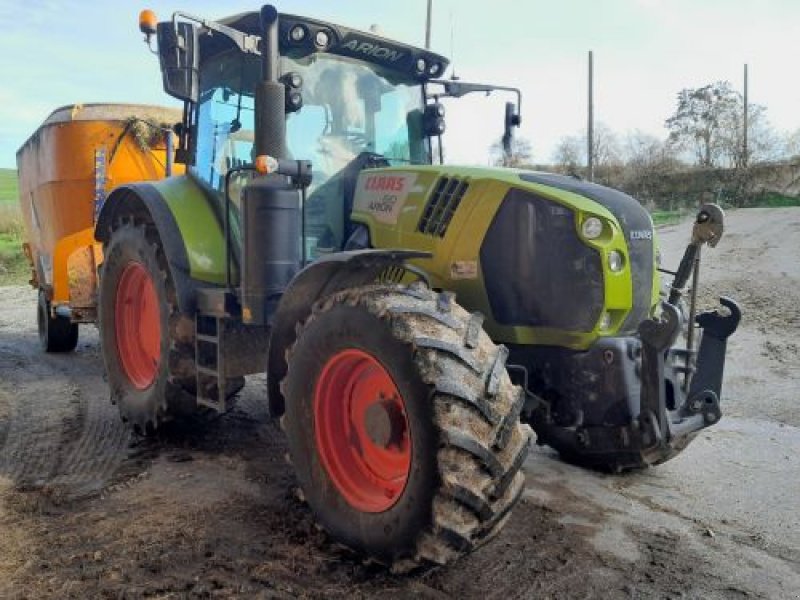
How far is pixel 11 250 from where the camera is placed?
2256 centimetres

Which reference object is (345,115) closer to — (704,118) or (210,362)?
(210,362)

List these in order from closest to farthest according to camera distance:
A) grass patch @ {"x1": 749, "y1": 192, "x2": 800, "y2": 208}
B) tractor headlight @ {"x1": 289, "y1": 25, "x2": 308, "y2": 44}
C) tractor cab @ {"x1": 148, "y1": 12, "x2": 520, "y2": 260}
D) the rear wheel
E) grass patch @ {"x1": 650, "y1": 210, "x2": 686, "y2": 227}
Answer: tractor headlight @ {"x1": 289, "y1": 25, "x2": 308, "y2": 44} → tractor cab @ {"x1": 148, "y1": 12, "x2": 520, "y2": 260} → the rear wheel → grass patch @ {"x1": 650, "y1": 210, "x2": 686, "y2": 227} → grass patch @ {"x1": 749, "y1": 192, "x2": 800, "y2": 208}

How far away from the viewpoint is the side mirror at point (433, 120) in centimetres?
492

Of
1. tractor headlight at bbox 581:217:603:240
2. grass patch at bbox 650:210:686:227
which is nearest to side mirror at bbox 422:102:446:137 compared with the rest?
tractor headlight at bbox 581:217:603:240

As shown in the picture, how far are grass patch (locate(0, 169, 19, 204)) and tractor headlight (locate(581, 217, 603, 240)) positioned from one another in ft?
87.5

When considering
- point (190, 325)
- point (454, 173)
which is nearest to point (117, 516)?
point (190, 325)

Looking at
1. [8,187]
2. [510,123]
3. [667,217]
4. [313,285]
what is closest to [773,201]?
[667,217]

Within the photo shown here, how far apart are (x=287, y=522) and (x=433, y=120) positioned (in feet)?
8.82

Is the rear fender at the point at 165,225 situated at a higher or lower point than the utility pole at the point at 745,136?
lower

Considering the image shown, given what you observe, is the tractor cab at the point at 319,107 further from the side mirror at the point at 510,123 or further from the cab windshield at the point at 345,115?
the side mirror at the point at 510,123

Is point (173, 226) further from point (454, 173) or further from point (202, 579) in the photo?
point (202, 579)

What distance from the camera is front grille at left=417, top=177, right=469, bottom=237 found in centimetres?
367

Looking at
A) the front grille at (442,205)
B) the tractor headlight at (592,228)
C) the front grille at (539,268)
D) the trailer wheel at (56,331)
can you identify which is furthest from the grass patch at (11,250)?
the tractor headlight at (592,228)

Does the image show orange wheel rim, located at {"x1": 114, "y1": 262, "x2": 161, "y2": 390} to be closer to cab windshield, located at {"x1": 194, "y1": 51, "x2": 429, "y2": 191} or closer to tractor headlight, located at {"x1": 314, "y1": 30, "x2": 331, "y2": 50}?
cab windshield, located at {"x1": 194, "y1": 51, "x2": 429, "y2": 191}
